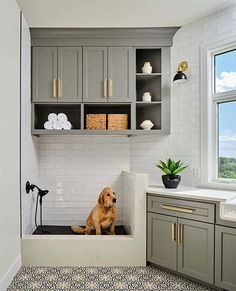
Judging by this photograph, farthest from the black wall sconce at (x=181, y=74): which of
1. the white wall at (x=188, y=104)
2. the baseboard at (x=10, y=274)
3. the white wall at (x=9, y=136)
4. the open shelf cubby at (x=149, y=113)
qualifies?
Result: the baseboard at (x=10, y=274)

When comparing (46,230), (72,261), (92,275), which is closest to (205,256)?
(92,275)

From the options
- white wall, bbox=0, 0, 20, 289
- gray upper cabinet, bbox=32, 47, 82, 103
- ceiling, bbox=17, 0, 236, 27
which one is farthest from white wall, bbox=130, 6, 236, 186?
white wall, bbox=0, 0, 20, 289

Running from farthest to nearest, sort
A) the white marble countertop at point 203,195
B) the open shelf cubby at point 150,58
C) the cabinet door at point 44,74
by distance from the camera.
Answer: the open shelf cubby at point 150,58 → the cabinet door at point 44,74 → the white marble countertop at point 203,195

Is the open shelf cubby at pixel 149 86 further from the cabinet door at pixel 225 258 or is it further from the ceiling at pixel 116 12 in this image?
the cabinet door at pixel 225 258

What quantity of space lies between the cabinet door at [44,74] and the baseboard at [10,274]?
185 centimetres

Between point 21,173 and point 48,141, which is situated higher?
point 48,141

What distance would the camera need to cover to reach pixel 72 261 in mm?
3035

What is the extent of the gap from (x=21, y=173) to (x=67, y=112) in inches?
46.5

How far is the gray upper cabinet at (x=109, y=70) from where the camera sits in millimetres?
3473

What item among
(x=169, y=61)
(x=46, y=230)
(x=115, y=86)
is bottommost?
(x=46, y=230)

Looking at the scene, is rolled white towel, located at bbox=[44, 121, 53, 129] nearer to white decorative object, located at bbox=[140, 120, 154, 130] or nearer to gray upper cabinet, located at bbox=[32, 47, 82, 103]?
gray upper cabinet, located at bbox=[32, 47, 82, 103]

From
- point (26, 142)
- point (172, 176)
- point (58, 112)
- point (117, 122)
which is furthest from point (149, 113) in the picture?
point (26, 142)

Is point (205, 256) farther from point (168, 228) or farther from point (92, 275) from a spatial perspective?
point (92, 275)

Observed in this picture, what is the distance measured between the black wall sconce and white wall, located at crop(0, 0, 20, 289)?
179 cm
